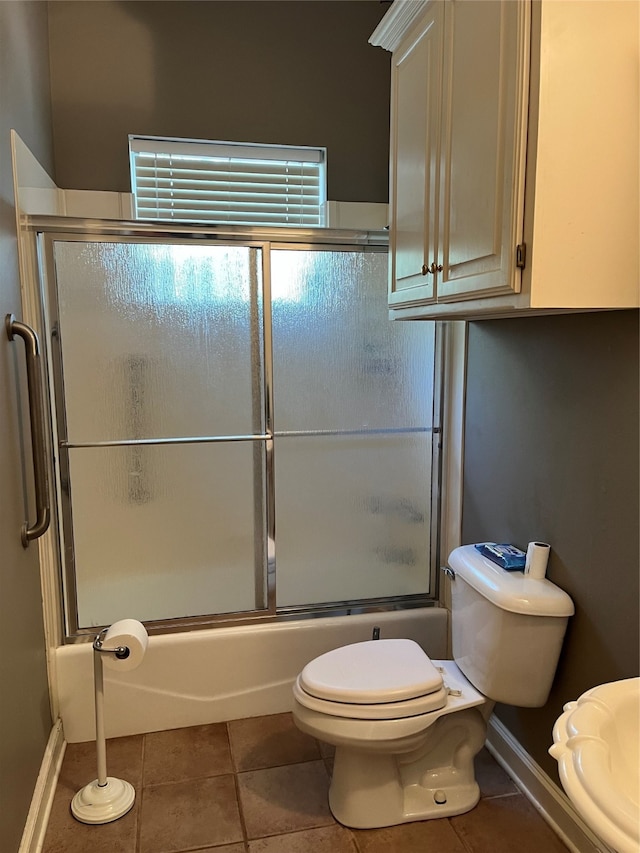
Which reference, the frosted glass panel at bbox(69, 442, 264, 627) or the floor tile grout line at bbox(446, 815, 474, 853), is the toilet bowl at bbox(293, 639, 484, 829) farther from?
the frosted glass panel at bbox(69, 442, 264, 627)

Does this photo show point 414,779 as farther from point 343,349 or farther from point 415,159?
point 415,159

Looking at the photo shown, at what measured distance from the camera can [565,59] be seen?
1277 millimetres

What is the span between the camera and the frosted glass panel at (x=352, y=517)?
2.44m

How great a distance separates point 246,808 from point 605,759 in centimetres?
137

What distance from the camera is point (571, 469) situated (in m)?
1.73

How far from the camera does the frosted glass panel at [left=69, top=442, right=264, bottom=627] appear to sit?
2.28 meters

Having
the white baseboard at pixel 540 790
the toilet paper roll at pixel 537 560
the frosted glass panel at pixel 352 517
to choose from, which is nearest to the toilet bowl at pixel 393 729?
the white baseboard at pixel 540 790

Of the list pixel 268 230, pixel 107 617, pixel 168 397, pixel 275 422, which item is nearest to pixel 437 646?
pixel 275 422

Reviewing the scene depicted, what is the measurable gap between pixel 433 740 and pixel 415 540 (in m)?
0.82

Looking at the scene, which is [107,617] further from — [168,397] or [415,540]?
[415,540]

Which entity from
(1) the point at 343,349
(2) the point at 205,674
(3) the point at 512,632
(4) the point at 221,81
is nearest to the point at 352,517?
(1) the point at 343,349

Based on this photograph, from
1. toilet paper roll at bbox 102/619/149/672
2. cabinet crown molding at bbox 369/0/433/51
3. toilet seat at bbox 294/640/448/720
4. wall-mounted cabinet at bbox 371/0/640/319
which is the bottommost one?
toilet seat at bbox 294/640/448/720

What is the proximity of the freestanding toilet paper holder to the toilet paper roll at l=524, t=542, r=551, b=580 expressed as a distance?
118 cm

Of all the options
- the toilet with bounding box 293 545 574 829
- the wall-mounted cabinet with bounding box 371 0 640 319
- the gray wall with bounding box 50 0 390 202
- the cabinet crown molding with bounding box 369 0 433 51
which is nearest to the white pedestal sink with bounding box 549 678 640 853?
the toilet with bounding box 293 545 574 829
